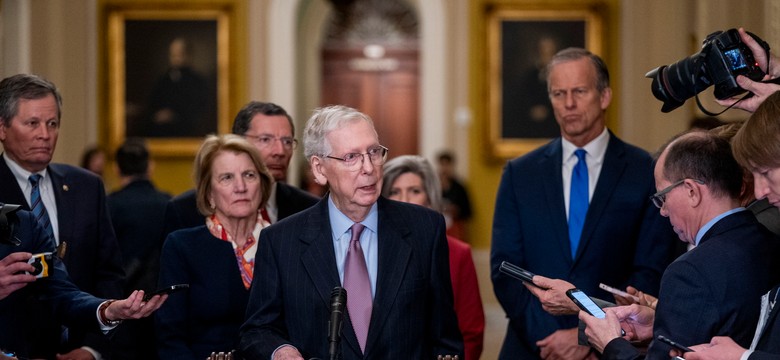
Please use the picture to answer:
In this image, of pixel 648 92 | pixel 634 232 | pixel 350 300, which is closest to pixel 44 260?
pixel 350 300

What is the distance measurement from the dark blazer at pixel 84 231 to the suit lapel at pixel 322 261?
136 cm

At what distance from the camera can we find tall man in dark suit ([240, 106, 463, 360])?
3.41 m

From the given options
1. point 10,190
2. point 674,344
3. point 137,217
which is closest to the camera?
point 674,344

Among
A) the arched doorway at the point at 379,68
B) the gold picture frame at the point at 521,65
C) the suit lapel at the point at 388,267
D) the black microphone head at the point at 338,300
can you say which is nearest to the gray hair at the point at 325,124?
the suit lapel at the point at 388,267

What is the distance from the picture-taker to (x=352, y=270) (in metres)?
3.47

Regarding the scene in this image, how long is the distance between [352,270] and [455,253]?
1.46 metres

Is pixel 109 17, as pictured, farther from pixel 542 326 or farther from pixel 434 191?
pixel 542 326

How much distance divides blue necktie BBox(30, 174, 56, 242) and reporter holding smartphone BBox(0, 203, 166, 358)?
0.33 meters

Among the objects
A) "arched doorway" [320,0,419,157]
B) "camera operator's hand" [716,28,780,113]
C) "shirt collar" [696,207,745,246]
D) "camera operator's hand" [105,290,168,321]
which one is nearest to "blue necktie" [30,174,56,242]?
"camera operator's hand" [105,290,168,321]

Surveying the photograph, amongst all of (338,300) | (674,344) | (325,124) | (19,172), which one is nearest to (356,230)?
(325,124)

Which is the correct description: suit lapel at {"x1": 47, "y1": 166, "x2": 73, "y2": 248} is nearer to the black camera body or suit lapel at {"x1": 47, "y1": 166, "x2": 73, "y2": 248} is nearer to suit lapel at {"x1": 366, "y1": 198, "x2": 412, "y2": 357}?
suit lapel at {"x1": 366, "y1": 198, "x2": 412, "y2": 357}

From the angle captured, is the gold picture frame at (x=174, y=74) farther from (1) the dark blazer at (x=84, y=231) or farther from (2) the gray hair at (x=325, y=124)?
(2) the gray hair at (x=325, y=124)

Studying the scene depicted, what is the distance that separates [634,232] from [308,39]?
11.3 meters

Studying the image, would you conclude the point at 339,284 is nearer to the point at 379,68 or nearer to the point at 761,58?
the point at 761,58
